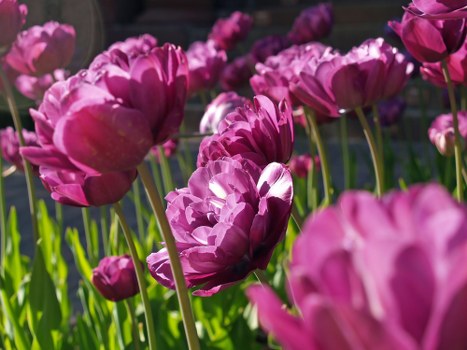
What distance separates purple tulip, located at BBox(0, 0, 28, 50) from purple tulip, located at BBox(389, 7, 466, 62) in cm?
52

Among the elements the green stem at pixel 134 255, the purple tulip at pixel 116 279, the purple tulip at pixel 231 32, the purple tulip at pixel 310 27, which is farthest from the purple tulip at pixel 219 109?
the purple tulip at pixel 231 32

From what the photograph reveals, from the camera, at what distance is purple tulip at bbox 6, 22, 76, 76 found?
1.35m

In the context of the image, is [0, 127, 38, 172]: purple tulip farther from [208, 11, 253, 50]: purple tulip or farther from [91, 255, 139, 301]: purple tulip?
[208, 11, 253, 50]: purple tulip

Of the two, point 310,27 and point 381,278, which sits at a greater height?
point 381,278

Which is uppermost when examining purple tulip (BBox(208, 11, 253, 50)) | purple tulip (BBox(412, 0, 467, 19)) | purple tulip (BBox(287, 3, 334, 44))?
purple tulip (BBox(412, 0, 467, 19))

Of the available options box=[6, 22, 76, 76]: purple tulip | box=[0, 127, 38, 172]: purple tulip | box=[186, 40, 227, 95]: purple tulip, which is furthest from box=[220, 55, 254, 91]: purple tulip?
box=[6, 22, 76, 76]: purple tulip

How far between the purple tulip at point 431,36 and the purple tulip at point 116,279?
0.42m

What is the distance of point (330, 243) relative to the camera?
0.22 m

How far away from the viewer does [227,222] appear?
20.4 inches

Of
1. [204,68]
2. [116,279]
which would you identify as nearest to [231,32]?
[204,68]

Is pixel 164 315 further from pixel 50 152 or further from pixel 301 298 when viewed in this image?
pixel 301 298

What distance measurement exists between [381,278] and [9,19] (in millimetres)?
939

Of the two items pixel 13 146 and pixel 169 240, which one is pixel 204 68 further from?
pixel 169 240

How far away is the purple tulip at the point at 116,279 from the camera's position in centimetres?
94
